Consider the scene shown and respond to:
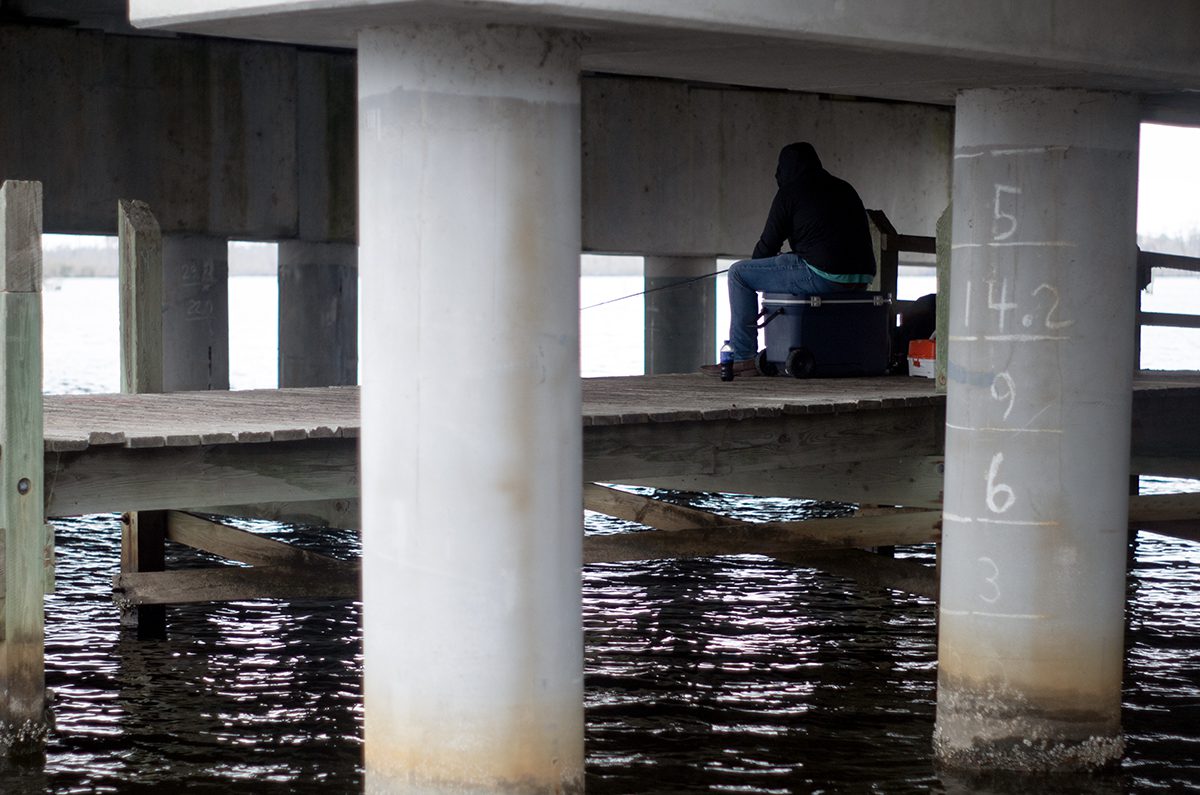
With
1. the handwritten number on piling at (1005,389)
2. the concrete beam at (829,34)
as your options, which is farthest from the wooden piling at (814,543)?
the concrete beam at (829,34)

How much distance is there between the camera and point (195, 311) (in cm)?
1820

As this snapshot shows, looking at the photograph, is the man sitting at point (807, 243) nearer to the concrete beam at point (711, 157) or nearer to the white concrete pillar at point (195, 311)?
the white concrete pillar at point (195, 311)

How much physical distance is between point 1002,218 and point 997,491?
51.7 inches

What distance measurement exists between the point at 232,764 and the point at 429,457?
3457 millimetres

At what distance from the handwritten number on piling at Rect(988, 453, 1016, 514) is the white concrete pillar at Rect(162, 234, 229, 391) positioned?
1117cm

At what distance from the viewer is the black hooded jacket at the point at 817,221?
462 inches

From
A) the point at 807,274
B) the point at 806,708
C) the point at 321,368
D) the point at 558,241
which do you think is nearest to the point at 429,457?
the point at 558,241

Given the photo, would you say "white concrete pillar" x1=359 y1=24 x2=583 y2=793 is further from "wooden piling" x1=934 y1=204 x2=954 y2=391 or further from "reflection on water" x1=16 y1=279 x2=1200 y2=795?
"wooden piling" x1=934 y1=204 x2=954 y2=391

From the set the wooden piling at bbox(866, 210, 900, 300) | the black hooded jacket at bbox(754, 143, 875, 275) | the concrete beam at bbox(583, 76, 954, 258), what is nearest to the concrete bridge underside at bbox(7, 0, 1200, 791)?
the black hooded jacket at bbox(754, 143, 875, 275)

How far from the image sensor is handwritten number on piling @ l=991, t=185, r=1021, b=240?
828cm

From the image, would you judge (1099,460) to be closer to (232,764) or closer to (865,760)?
(865,760)

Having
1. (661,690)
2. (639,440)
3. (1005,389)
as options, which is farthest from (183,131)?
(1005,389)

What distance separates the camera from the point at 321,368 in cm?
1912

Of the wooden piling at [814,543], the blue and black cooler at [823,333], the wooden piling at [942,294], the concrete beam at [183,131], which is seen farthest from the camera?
the concrete beam at [183,131]
